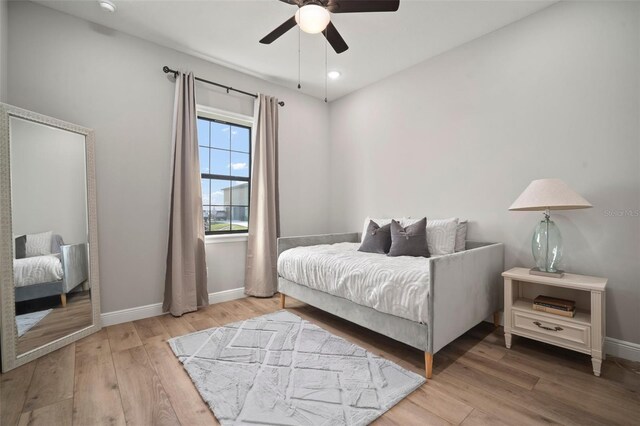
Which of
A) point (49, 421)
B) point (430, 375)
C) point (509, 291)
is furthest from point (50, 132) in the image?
point (509, 291)

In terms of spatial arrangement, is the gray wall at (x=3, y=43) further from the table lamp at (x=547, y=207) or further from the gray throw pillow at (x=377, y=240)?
the table lamp at (x=547, y=207)

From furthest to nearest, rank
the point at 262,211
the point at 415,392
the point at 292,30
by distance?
the point at 262,211 → the point at 292,30 → the point at 415,392

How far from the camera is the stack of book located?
1.95 m

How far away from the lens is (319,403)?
5.04 feet

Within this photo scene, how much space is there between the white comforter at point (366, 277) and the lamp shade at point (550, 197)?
0.83 m

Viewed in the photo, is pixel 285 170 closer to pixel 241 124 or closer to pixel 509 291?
pixel 241 124

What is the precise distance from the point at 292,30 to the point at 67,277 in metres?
2.87

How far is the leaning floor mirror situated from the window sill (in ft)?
3.42

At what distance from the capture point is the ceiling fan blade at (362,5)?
1.82 meters

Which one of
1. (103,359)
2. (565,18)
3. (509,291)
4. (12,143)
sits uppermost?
(565,18)

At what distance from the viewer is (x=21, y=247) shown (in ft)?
6.55

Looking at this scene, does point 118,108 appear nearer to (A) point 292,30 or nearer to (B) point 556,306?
(A) point 292,30

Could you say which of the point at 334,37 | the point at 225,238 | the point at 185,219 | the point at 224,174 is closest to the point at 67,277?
the point at 185,219

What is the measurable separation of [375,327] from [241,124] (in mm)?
2876
